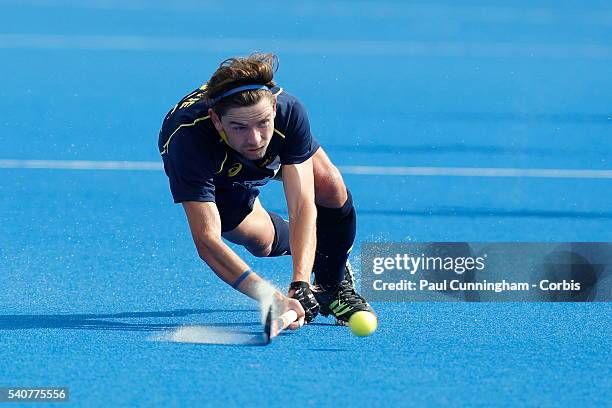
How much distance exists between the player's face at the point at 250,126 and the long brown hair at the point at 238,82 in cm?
3

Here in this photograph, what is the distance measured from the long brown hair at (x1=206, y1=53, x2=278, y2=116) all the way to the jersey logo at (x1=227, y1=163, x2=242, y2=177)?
41 centimetres

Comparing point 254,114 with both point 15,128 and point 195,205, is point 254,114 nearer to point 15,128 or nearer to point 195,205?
point 195,205

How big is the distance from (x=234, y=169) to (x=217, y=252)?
0.49 metres

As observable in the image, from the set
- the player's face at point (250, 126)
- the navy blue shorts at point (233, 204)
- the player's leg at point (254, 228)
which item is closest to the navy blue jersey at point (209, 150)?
the player's face at point (250, 126)

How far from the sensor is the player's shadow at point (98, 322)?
604 centimetres

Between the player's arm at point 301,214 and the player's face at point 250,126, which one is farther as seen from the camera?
the player's arm at point 301,214

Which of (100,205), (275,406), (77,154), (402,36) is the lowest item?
(275,406)

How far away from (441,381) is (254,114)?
1337mm

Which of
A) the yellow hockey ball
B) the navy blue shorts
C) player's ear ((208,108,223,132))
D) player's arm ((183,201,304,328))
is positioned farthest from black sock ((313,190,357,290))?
player's ear ((208,108,223,132))

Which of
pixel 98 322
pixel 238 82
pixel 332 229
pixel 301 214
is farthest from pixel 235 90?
pixel 98 322

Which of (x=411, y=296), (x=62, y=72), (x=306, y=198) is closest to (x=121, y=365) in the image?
(x=306, y=198)

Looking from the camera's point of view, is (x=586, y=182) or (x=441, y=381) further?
(x=586, y=182)

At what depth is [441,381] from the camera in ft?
17.1

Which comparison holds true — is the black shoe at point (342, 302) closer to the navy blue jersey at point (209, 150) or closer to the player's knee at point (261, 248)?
the player's knee at point (261, 248)
